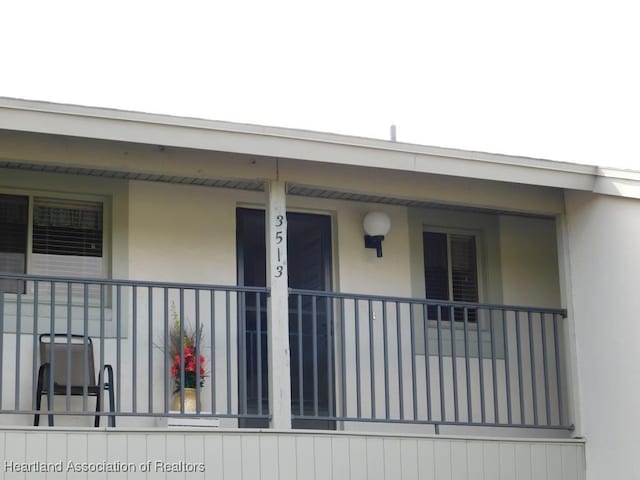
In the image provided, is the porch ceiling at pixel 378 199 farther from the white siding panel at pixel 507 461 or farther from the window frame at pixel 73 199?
the white siding panel at pixel 507 461

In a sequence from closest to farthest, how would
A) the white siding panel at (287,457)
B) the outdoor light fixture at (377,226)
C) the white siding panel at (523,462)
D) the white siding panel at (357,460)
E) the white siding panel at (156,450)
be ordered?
the white siding panel at (156,450)
the white siding panel at (287,457)
the white siding panel at (357,460)
the white siding panel at (523,462)
the outdoor light fixture at (377,226)

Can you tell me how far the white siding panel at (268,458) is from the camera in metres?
8.72

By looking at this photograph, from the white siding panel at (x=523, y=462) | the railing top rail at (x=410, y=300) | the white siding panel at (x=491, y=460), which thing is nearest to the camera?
the railing top rail at (x=410, y=300)

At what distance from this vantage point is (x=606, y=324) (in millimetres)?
9781

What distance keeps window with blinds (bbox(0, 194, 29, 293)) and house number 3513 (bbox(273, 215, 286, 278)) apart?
6.72 feet

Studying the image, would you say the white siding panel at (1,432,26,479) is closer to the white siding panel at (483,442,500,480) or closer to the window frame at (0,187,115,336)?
the window frame at (0,187,115,336)

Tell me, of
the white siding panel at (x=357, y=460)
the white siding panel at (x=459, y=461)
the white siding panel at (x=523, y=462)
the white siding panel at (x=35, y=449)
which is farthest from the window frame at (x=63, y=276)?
the white siding panel at (x=523, y=462)

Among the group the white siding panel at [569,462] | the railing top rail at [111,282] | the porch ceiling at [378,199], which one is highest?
the porch ceiling at [378,199]

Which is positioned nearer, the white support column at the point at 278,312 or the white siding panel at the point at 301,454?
the white siding panel at the point at 301,454

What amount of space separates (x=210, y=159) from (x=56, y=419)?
231 centimetres

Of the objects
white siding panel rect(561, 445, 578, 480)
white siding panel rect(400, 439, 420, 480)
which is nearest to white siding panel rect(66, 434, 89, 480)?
white siding panel rect(400, 439, 420, 480)

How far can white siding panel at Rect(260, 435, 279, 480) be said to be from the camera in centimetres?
872

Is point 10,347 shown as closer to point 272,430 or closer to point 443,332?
point 272,430

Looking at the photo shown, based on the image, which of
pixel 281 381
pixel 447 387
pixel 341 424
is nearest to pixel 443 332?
pixel 447 387
